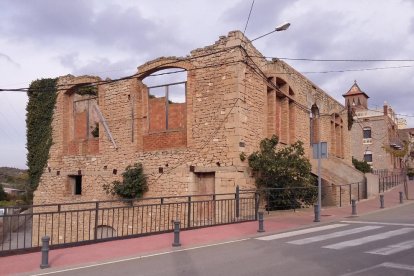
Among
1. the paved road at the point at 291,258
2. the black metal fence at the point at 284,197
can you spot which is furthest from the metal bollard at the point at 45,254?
the black metal fence at the point at 284,197

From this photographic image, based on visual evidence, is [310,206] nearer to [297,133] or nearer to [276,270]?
[297,133]

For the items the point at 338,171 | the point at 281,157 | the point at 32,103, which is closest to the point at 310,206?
the point at 281,157

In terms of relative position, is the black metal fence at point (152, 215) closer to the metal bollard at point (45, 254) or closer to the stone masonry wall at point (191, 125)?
the stone masonry wall at point (191, 125)

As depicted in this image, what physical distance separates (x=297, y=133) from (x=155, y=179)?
8833 mm

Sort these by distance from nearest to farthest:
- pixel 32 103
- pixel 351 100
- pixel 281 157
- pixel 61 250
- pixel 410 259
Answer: pixel 410 259 < pixel 61 250 < pixel 281 157 < pixel 32 103 < pixel 351 100

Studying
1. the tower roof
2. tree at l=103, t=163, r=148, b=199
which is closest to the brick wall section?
the tower roof

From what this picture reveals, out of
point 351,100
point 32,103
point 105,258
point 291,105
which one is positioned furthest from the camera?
point 351,100

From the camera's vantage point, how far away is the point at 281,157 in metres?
17.6

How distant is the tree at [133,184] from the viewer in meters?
19.3

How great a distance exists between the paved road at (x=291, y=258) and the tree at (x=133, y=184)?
30.0 ft

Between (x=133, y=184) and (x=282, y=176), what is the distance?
22.5ft

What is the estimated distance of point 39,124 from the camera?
81.4 ft

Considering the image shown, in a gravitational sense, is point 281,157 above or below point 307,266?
above

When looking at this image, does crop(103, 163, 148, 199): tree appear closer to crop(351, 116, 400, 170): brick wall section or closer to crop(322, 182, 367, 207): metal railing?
crop(322, 182, 367, 207): metal railing
